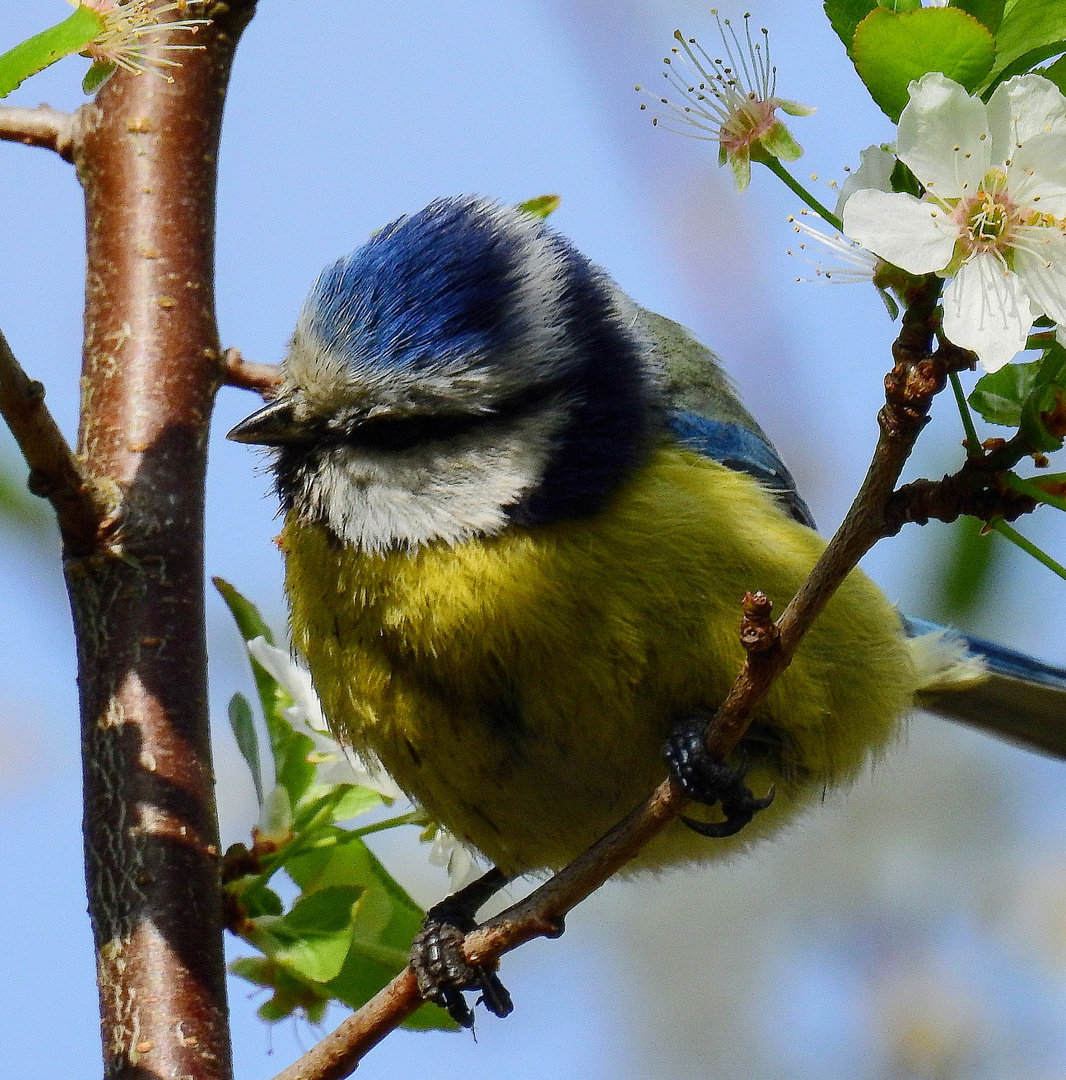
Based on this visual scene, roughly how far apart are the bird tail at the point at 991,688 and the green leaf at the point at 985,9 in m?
1.92

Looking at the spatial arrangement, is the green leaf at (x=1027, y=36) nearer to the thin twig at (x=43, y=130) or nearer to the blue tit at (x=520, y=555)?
the blue tit at (x=520, y=555)

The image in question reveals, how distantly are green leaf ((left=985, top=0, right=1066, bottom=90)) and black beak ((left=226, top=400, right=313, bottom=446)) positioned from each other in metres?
1.39

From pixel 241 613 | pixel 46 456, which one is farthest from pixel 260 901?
pixel 46 456

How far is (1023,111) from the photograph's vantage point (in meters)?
1.50

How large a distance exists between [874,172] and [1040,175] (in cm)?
17

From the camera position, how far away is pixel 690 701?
2443 millimetres

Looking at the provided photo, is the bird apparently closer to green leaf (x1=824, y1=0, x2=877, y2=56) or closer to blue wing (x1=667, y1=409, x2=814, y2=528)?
blue wing (x1=667, y1=409, x2=814, y2=528)

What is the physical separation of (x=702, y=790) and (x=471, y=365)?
2.77 feet

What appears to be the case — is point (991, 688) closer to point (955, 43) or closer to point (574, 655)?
point (574, 655)

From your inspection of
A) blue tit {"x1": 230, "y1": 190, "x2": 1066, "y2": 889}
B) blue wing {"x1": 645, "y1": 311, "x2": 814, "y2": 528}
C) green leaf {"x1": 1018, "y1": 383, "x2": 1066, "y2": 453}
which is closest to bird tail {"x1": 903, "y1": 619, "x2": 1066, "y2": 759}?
blue wing {"x1": 645, "y1": 311, "x2": 814, "y2": 528}

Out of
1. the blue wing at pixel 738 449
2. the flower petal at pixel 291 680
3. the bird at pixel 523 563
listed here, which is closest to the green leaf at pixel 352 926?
the bird at pixel 523 563

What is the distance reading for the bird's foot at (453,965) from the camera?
8.55 feet

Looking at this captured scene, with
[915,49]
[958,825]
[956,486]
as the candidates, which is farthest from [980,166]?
[958,825]

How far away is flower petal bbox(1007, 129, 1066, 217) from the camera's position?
1514mm
